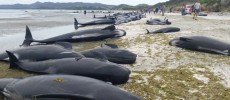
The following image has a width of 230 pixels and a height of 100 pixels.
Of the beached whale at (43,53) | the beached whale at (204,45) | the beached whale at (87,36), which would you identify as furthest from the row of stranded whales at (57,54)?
the beached whale at (87,36)

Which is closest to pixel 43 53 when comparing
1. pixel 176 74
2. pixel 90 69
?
pixel 90 69

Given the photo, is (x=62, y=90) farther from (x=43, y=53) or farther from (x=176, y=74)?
(x=43, y=53)

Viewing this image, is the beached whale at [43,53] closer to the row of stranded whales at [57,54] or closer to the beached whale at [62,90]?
the row of stranded whales at [57,54]

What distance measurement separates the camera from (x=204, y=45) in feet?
38.8

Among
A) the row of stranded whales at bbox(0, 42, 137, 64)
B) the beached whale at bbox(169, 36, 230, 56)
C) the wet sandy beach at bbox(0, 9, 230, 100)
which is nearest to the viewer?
the wet sandy beach at bbox(0, 9, 230, 100)

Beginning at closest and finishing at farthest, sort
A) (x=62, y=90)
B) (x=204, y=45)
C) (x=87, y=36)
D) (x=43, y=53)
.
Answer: (x=62, y=90) < (x=43, y=53) < (x=204, y=45) < (x=87, y=36)

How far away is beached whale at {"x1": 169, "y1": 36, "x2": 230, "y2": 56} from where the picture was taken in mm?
11367

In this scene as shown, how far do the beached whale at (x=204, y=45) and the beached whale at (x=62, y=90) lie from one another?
22.6 feet

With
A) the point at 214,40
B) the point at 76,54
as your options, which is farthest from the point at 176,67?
the point at 214,40

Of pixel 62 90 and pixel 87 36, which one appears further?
pixel 87 36

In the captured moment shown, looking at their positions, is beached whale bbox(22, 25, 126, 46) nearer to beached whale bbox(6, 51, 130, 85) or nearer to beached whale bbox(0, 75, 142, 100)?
beached whale bbox(6, 51, 130, 85)

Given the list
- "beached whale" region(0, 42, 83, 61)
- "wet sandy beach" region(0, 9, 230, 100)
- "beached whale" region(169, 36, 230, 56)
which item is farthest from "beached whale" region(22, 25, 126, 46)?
"beached whale" region(0, 42, 83, 61)

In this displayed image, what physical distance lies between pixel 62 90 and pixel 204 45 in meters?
7.64

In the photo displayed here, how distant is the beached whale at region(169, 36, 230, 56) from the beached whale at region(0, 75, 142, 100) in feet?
22.6
